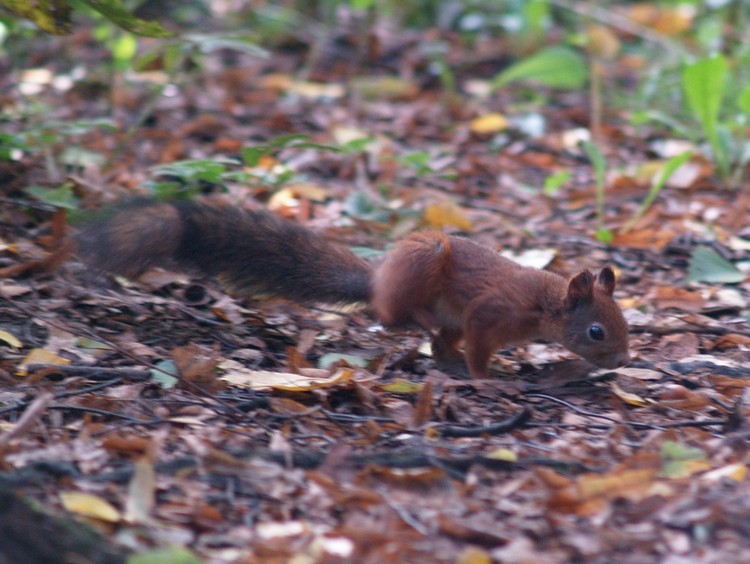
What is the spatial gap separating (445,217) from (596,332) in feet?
5.74

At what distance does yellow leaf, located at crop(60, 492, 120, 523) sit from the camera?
2.69m

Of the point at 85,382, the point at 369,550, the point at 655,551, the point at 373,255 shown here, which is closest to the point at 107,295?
the point at 85,382

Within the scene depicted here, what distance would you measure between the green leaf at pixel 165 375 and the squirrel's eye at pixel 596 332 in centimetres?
170

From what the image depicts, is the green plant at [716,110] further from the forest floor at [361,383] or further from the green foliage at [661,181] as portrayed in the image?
the green foliage at [661,181]

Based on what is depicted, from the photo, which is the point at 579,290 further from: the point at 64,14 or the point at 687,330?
the point at 64,14

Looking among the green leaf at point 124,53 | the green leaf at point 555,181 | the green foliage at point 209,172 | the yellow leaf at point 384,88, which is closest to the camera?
the green foliage at point 209,172

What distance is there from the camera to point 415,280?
414cm

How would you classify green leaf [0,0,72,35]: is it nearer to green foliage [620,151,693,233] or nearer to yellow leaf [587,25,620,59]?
green foliage [620,151,693,233]

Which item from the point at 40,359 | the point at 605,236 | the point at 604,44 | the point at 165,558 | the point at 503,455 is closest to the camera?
the point at 165,558

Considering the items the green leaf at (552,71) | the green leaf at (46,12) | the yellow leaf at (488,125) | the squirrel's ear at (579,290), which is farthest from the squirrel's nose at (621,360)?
the green leaf at (552,71)

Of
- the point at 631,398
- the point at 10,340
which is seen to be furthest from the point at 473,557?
the point at 10,340

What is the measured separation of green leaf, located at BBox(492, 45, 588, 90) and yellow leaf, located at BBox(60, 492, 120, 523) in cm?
604

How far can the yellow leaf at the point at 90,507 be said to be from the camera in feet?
8.83

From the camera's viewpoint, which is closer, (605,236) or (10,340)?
(10,340)
